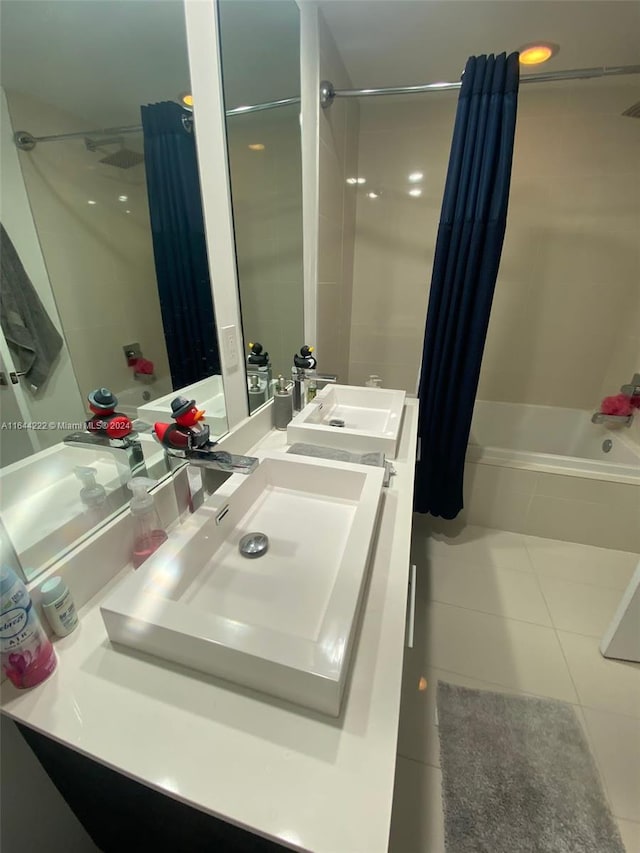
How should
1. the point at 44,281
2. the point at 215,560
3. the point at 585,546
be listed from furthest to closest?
the point at 585,546 < the point at 215,560 < the point at 44,281

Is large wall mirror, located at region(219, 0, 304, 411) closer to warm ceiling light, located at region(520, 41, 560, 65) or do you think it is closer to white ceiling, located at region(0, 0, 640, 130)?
white ceiling, located at region(0, 0, 640, 130)

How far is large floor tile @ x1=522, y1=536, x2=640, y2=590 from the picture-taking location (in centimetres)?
171

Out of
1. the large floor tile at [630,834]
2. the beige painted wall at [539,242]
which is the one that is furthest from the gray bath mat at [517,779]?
the beige painted wall at [539,242]

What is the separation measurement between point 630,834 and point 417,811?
22.5 inches

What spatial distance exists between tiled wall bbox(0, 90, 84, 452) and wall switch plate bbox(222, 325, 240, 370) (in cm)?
42

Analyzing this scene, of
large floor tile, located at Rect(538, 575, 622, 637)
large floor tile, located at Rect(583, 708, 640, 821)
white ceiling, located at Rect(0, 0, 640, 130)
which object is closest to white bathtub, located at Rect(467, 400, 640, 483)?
large floor tile, located at Rect(538, 575, 622, 637)

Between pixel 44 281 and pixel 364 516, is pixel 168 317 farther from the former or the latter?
pixel 364 516

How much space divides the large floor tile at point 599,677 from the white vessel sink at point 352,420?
1159mm

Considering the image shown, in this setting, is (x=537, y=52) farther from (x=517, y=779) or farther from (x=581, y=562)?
(x=517, y=779)

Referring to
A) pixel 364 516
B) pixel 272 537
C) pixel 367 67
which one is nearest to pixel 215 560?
pixel 272 537

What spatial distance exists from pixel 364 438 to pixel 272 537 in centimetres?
43

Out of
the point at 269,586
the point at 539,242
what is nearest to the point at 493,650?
the point at 269,586

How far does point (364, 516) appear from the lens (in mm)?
733

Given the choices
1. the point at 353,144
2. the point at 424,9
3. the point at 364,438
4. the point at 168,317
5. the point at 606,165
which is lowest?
the point at 364,438
